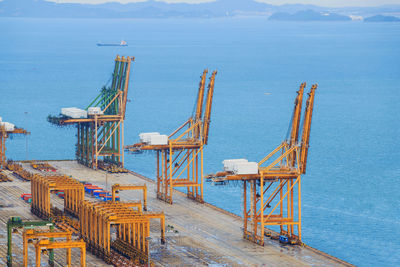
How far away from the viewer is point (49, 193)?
10888cm

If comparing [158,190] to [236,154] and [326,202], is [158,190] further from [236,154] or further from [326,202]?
[236,154]

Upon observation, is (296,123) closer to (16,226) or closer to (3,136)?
(16,226)

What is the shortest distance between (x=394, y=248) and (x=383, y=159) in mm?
64893

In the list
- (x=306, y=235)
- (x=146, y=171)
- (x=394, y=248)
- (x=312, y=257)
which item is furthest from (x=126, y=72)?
(x=312, y=257)

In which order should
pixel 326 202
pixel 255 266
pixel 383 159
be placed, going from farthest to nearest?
pixel 383 159 < pixel 326 202 < pixel 255 266

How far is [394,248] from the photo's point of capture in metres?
118

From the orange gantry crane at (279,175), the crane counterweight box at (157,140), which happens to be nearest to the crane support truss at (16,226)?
the orange gantry crane at (279,175)

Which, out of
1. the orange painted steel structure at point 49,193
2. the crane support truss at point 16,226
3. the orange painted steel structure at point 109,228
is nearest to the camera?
the crane support truss at point 16,226

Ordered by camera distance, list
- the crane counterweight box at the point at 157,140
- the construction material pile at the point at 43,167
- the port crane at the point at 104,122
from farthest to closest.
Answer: the port crane at the point at 104,122 → the construction material pile at the point at 43,167 → the crane counterweight box at the point at 157,140

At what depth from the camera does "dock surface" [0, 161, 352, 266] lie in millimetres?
91750

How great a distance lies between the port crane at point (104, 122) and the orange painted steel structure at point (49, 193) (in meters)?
30.6

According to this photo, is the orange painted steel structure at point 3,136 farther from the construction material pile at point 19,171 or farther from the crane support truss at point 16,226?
the crane support truss at point 16,226

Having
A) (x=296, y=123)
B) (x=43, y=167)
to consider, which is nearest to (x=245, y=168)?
(x=296, y=123)

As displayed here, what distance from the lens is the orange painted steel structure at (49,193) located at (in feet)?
358
